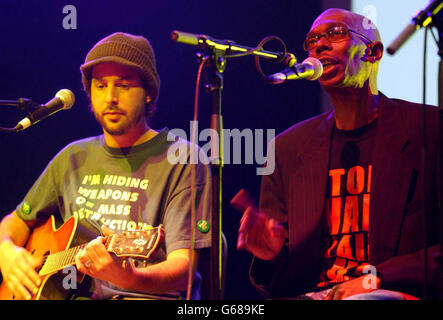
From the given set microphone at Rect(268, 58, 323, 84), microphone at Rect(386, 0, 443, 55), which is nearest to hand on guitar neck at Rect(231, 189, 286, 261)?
microphone at Rect(268, 58, 323, 84)

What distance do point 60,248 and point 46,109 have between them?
2.41ft

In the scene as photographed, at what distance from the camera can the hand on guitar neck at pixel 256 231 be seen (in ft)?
7.54

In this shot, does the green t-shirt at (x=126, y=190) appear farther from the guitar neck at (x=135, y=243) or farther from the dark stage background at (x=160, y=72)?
the dark stage background at (x=160, y=72)

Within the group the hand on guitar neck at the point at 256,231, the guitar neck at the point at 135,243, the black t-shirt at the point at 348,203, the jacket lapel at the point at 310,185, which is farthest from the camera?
the jacket lapel at the point at 310,185

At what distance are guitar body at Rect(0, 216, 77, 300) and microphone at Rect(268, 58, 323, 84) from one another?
56.2 inches

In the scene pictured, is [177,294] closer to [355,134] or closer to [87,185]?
[87,185]

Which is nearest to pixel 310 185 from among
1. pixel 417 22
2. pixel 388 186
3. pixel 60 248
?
pixel 388 186

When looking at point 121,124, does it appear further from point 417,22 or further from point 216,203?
point 417,22

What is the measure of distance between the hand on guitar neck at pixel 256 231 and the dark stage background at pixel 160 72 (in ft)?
3.39

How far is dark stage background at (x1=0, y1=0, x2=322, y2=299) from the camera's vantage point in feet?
11.9

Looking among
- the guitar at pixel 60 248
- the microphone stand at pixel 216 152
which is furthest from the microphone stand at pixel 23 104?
the microphone stand at pixel 216 152

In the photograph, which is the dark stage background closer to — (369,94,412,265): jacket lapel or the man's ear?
the man's ear
